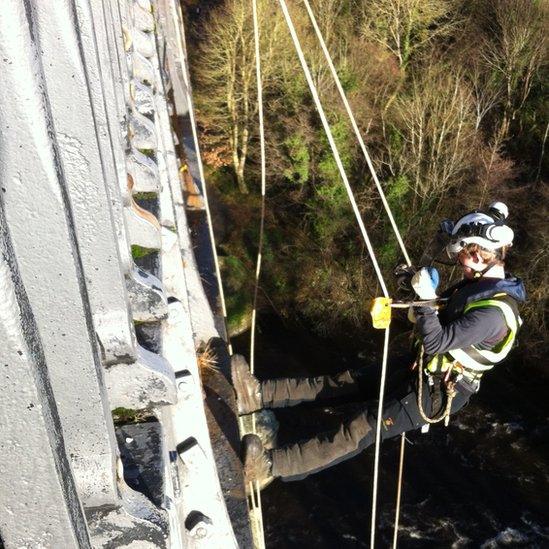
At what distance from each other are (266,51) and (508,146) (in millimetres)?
6913

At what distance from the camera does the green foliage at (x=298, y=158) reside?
16.4 meters

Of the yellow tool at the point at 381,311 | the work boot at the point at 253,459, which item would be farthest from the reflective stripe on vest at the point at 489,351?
the work boot at the point at 253,459

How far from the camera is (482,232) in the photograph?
161 inches

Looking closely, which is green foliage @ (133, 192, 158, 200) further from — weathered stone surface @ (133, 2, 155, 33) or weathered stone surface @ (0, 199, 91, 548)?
weathered stone surface @ (133, 2, 155, 33)

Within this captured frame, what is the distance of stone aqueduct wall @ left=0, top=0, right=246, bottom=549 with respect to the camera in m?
1.00

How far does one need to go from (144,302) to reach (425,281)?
2.05 metres

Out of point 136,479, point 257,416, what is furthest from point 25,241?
point 257,416

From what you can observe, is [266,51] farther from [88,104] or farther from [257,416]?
[88,104]

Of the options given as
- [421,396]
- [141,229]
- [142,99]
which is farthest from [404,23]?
[141,229]

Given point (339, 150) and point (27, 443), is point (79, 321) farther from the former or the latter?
point (339, 150)

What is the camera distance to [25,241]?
48.0 inches

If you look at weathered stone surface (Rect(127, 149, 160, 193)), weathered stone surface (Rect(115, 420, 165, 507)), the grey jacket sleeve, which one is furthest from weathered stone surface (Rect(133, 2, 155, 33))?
weathered stone surface (Rect(115, 420, 165, 507))

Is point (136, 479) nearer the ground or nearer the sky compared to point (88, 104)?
nearer the ground

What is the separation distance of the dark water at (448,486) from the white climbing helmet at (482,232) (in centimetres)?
763
